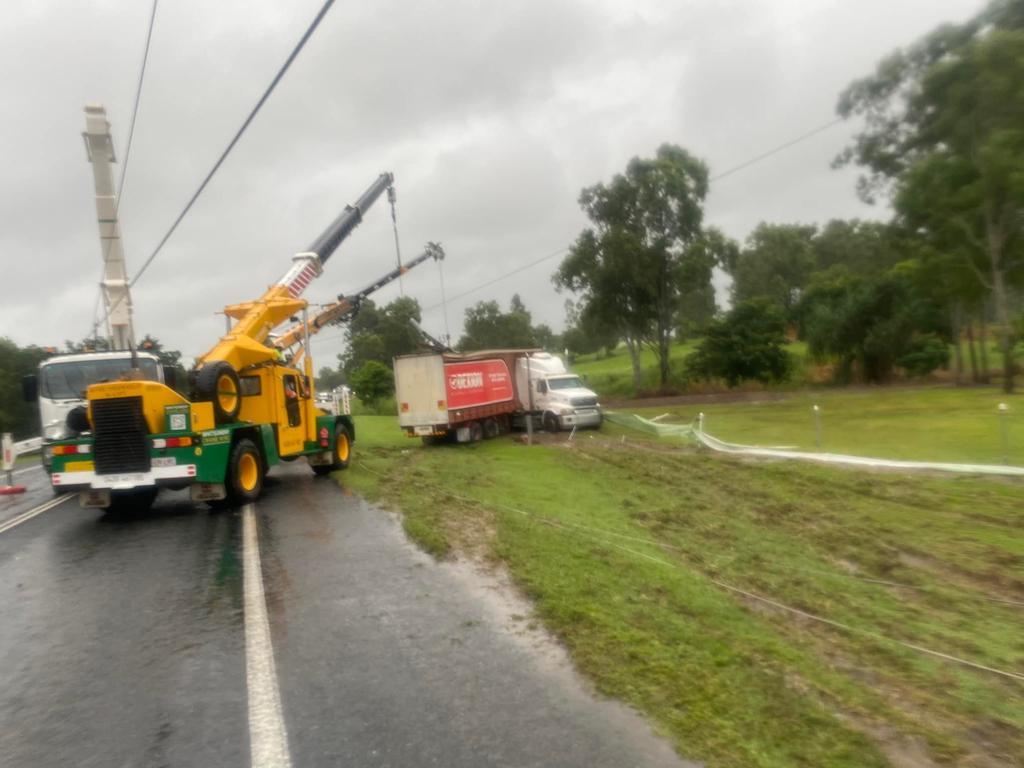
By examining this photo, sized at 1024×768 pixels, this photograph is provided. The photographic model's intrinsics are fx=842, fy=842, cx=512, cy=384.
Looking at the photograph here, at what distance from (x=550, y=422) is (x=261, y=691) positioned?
24941 mm

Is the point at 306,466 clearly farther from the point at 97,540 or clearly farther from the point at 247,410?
the point at 97,540

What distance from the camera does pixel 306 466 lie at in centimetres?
2152

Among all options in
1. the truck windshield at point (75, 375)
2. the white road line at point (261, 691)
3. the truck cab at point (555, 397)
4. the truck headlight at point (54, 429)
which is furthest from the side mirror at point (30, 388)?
the truck cab at point (555, 397)

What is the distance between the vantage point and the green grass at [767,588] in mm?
4902

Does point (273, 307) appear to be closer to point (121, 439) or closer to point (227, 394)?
point (227, 394)

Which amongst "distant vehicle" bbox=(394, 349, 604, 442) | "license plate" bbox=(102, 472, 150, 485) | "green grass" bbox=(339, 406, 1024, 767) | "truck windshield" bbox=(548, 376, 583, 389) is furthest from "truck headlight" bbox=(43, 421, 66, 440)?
"truck windshield" bbox=(548, 376, 583, 389)

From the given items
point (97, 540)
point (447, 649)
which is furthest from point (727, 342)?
point (447, 649)

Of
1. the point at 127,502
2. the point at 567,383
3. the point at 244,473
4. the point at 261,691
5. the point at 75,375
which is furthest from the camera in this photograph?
the point at 567,383

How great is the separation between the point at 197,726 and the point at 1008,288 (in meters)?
40.0

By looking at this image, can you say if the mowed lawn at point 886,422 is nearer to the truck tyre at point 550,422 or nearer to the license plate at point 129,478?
the truck tyre at point 550,422

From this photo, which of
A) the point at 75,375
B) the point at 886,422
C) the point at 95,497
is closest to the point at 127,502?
the point at 95,497

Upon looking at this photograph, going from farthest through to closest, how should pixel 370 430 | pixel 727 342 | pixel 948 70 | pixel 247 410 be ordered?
pixel 727 342 < pixel 370 430 < pixel 948 70 < pixel 247 410

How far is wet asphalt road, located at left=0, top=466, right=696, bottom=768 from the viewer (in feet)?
15.1

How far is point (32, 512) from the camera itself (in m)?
15.0
